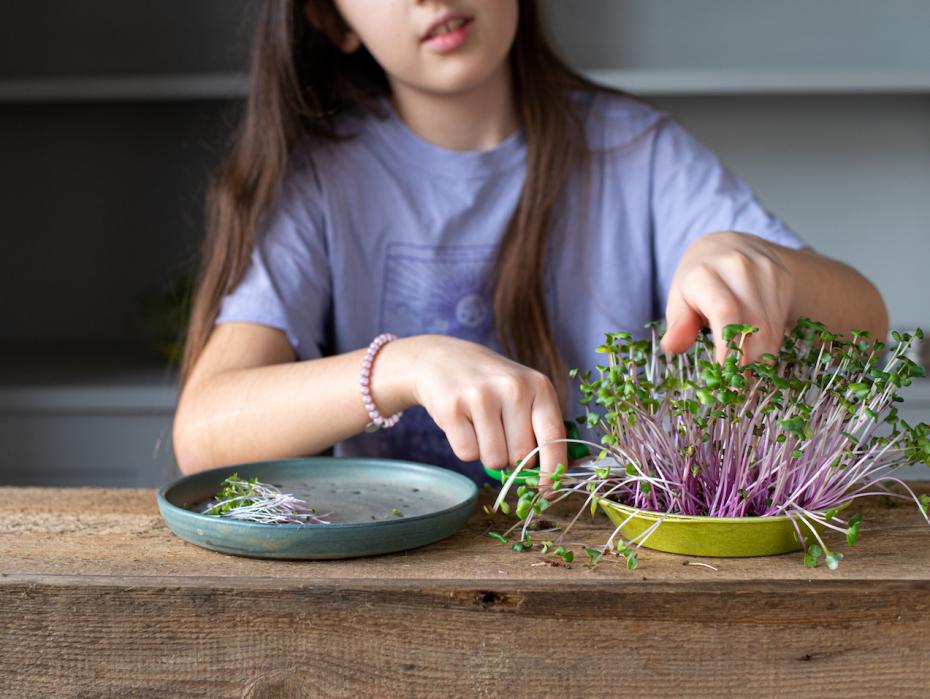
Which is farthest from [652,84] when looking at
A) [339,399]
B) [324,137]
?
[339,399]

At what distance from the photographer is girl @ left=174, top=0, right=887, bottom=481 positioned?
4.42ft

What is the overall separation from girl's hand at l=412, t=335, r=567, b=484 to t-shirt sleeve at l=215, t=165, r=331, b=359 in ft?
1.75

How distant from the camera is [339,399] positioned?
1.09 meters

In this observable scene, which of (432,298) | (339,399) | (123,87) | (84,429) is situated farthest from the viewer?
(123,87)

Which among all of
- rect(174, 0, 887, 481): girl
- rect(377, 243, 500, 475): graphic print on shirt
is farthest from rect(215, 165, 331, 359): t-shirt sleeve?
rect(377, 243, 500, 475): graphic print on shirt

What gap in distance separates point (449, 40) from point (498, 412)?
646 mm

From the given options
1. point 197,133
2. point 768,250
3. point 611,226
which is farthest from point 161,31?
point 768,250

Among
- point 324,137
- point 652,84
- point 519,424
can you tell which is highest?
point 652,84

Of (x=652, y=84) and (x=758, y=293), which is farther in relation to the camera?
(x=652, y=84)

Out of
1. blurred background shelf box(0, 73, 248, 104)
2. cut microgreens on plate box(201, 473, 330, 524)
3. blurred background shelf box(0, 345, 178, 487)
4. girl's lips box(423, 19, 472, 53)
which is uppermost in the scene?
girl's lips box(423, 19, 472, 53)

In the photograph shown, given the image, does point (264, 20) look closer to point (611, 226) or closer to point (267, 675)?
point (611, 226)

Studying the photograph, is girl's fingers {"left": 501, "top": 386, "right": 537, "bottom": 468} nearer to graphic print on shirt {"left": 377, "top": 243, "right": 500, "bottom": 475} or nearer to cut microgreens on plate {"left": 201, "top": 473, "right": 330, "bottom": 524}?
cut microgreens on plate {"left": 201, "top": 473, "right": 330, "bottom": 524}

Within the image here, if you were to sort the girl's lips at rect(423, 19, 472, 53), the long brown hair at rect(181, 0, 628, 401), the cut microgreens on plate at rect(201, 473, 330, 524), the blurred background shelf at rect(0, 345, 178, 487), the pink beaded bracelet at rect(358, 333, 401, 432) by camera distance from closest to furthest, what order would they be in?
1. the cut microgreens on plate at rect(201, 473, 330, 524)
2. the pink beaded bracelet at rect(358, 333, 401, 432)
3. the girl's lips at rect(423, 19, 472, 53)
4. the long brown hair at rect(181, 0, 628, 401)
5. the blurred background shelf at rect(0, 345, 178, 487)

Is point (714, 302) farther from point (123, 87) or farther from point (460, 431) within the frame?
point (123, 87)
